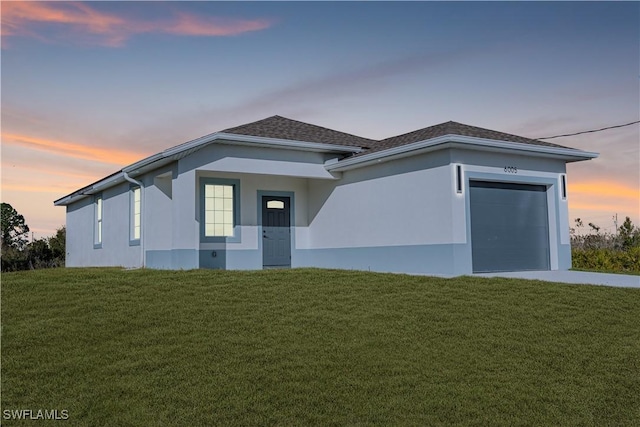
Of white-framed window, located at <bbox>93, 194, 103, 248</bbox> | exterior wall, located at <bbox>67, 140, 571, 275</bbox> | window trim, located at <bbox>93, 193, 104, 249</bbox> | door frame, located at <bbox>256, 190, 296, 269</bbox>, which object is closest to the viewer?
exterior wall, located at <bbox>67, 140, 571, 275</bbox>

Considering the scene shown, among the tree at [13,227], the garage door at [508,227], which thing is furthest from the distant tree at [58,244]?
the garage door at [508,227]

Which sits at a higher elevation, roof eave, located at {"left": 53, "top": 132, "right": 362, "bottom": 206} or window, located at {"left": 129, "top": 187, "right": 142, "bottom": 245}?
roof eave, located at {"left": 53, "top": 132, "right": 362, "bottom": 206}

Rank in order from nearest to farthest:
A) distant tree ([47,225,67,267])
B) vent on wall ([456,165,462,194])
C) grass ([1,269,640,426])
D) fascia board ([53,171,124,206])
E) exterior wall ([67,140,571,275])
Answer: grass ([1,269,640,426])
vent on wall ([456,165,462,194])
exterior wall ([67,140,571,275])
fascia board ([53,171,124,206])
distant tree ([47,225,67,267])

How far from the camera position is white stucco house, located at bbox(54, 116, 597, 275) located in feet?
47.2

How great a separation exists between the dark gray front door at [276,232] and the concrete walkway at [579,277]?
5901 mm

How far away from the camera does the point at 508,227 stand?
50.5ft

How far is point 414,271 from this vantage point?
14648 mm

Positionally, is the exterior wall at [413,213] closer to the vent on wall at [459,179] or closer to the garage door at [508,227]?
the vent on wall at [459,179]

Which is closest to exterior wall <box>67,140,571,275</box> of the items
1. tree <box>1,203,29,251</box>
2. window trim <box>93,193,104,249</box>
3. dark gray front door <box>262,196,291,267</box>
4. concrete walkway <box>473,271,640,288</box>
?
dark gray front door <box>262,196,291,267</box>

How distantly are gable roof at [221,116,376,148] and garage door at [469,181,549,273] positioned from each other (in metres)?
4.15

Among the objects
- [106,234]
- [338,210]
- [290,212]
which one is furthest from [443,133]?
[106,234]

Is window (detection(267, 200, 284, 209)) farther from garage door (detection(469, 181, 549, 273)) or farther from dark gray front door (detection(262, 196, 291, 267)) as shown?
garage door (detection(469, 181, 549, 273))

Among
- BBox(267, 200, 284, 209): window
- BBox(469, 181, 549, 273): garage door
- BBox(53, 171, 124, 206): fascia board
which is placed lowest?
BBox(469, 181, 549, 273): garage door

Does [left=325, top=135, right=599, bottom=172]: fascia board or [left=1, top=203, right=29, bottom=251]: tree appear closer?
[left=325, top=135, right=599, bottom=172]: fascia board
